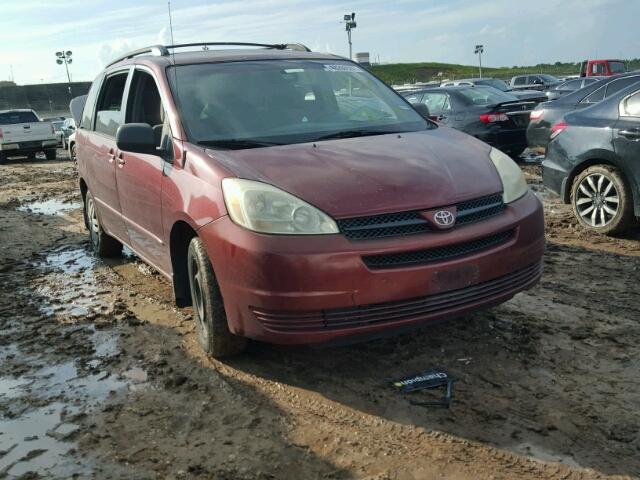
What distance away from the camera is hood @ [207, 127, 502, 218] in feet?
10.7

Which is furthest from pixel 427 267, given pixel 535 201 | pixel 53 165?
pixel 53 165

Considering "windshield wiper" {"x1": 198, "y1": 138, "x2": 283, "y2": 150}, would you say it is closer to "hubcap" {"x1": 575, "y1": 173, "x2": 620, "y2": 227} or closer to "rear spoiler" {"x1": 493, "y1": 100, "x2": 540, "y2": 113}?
"hubcap" {"x1": 575, "y1": 173, "x2": 620, "y2": 227}

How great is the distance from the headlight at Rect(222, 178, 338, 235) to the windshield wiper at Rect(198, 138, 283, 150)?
1.64 ft

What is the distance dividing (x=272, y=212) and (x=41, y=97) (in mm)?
66843

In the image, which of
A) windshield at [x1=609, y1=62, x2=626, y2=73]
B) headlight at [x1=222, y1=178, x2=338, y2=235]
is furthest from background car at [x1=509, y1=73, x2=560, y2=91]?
headlight at [x1=222, y1=178, x2=338, y2=235]

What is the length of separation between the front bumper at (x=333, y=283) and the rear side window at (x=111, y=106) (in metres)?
2.35

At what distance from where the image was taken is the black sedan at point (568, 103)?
10180mm

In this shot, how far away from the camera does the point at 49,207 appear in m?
11.0

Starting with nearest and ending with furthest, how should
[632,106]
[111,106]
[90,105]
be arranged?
[111,106] → [632,106] → [90,105]

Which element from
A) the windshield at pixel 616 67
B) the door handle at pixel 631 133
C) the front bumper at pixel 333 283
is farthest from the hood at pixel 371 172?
the windshield at pixel 616 67

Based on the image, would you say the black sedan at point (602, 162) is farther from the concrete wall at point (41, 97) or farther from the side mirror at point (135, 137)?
the concrete wall at point (41, 97)

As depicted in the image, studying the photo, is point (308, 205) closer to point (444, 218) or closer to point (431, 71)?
point (444, 218)

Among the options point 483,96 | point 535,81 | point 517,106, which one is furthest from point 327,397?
point 535,81

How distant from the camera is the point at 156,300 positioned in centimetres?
530
